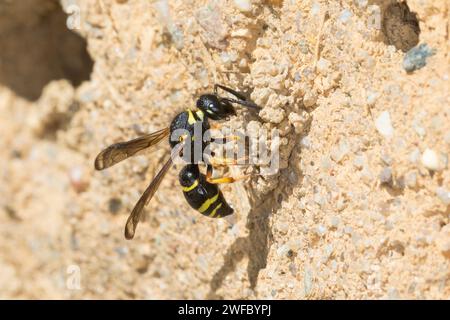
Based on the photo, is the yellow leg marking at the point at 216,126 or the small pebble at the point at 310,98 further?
the yellow leg marking at the point at 216,126

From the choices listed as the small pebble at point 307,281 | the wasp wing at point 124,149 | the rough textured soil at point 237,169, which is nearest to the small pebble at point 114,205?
the rough textured soil at point 237,169

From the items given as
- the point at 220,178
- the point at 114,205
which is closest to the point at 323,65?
the point at 220,178

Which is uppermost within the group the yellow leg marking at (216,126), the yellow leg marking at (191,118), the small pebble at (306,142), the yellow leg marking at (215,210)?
the yellow leg marking at (191,118)

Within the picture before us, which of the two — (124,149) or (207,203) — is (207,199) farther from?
(124,149)

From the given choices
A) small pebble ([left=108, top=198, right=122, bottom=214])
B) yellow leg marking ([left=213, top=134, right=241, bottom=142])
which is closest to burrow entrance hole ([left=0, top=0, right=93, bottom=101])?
small pebble ([left=108, top=198, right=122, bottom=214])

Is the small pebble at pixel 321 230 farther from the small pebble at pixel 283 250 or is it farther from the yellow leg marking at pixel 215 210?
the yellow leg marking at pixel 215 210

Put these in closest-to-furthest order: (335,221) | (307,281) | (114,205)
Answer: (335,221) → (307,281) → (114,205)

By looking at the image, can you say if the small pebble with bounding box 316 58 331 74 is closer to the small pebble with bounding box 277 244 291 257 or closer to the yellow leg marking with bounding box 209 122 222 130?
the yellow leg marking with bounding box 209 122 222 130
